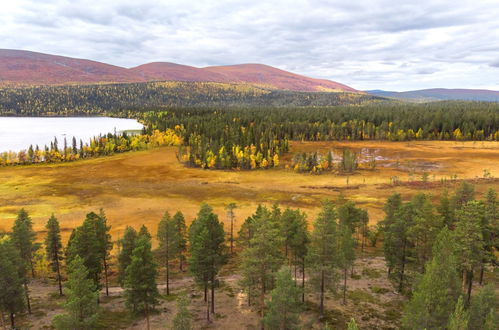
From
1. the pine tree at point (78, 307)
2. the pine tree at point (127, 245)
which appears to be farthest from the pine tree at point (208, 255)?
the pine tree at point (78, 307)

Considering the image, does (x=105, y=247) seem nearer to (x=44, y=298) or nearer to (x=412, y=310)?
(x=44, y=298)

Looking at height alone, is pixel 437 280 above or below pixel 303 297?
above

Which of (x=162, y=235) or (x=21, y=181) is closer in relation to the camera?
(x=162, y=235)

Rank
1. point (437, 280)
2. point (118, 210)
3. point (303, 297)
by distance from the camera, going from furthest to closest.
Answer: point (118, 210) < point (303, 297) < point (437, 280)

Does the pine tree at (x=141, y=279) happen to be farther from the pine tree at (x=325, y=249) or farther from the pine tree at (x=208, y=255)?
the pine tree at (x=325, y=249)

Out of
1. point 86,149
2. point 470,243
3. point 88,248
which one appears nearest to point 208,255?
point 88,248

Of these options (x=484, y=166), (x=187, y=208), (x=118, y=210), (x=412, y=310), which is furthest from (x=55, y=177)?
(x=484, y=166)
